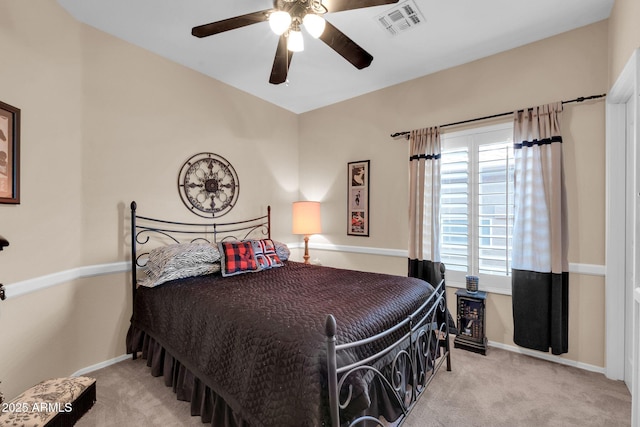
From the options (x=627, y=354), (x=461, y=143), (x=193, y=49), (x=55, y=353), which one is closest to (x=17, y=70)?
(x=193, y=49)

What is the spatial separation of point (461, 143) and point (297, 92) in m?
2.16

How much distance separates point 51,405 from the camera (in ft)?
4.97

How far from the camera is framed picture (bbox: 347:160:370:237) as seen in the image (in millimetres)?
3928

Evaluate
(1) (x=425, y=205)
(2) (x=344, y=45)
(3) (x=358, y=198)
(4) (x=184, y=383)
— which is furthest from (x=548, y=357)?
(2) (x=344, y=45)

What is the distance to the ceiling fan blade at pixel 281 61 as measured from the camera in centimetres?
207

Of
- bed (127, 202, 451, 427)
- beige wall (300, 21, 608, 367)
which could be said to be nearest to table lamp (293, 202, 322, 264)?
beige wall (300, 21, 608, 367)

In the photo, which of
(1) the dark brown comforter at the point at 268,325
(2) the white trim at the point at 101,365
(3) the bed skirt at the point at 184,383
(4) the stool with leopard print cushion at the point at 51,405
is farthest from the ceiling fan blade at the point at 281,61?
(2) the white trim at the point at 101,365

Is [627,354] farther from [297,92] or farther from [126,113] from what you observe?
[126,113]

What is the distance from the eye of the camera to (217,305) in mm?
1925

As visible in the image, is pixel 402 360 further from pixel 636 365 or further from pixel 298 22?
pixel 298 22

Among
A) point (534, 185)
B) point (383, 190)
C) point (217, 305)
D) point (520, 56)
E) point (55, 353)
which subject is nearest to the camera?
point (217, 305)

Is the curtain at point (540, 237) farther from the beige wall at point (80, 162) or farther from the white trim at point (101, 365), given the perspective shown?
the white trim at point (101, 365)

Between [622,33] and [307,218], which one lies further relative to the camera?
[307,218]

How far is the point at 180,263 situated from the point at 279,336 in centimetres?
151
